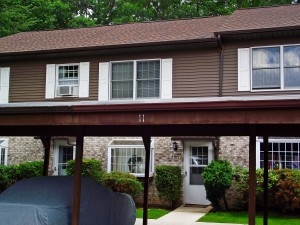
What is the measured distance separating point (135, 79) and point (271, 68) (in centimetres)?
467

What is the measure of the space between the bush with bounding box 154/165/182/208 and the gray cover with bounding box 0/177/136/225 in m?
6.58

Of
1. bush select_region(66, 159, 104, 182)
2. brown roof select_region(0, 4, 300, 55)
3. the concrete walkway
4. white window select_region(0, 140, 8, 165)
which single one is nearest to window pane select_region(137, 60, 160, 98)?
brown roof select_region(0, 4, 300, 55)

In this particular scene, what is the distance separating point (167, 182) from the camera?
603 inches

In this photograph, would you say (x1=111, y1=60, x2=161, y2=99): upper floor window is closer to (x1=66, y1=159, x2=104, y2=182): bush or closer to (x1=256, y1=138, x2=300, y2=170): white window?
(x1=66, y1=159, x2=104, y2=182): bush

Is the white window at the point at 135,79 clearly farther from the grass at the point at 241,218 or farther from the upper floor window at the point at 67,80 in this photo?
the grass at the point at 241,218

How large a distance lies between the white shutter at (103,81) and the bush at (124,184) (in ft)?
9.34

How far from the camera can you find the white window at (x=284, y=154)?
49.4ft

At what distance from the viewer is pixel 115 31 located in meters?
18.4

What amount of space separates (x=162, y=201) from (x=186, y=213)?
195 centimetres

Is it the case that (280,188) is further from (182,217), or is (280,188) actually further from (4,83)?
(4,83)

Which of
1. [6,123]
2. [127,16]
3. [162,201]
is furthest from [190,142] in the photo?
[127,16]

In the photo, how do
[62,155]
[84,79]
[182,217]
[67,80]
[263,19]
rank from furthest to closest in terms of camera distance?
[62,155] → [67,80] → [84,79] → [263,19] → [182,217]

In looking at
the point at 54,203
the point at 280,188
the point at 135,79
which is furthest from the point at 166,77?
the point at 54,203

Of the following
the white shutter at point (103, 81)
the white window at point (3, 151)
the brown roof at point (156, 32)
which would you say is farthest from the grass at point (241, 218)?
the white window at point (3, 151)
